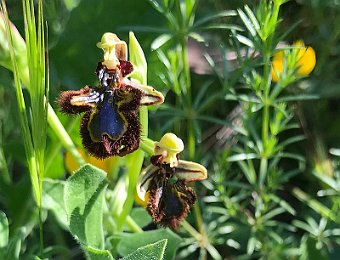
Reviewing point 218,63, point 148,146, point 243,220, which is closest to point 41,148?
point 148,146

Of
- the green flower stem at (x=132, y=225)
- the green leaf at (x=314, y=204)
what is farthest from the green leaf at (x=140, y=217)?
the green leaf at (x=314, y=204)

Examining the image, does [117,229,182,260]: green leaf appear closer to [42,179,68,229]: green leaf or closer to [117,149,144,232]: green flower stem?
[117,149,144,232]: green flower stem

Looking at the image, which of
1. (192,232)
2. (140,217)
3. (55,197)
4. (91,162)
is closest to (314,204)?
(192,232)

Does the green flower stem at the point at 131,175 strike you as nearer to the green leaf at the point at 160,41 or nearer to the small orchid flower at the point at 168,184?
the small orchid flower at the point at 168,184

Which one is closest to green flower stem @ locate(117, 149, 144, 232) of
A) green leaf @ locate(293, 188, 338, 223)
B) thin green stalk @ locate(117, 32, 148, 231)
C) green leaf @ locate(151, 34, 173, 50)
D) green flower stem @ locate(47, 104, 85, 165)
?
thin green stalk @ locate(117, 32, 148, 231)

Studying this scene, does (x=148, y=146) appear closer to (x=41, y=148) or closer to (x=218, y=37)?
(x=41, y=148)

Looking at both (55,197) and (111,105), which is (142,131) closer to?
(111,105)

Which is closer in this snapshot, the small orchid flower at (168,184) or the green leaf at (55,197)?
the small orchid flower at (168,184)
